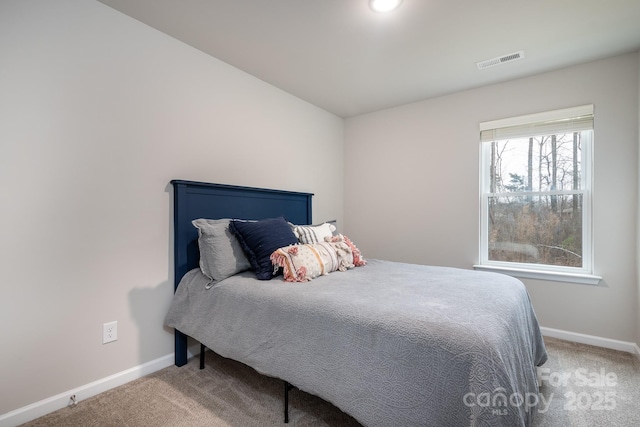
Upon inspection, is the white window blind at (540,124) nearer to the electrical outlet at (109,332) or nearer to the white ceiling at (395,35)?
the white ceiling at (395,35)

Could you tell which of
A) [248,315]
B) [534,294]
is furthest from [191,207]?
[534,294]

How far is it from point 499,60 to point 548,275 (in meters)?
1.94

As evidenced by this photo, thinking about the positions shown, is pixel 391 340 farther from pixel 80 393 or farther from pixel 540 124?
pixel 540 124

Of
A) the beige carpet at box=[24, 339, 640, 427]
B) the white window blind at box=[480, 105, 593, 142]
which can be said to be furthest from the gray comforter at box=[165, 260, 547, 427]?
the white window blind at box=[480, 105, 593, 142]

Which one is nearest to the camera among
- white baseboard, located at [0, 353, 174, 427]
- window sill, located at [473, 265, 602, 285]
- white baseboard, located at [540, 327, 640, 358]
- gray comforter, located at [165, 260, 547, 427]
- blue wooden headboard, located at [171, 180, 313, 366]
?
gray comforter, located at [165, 260, 547, 427]

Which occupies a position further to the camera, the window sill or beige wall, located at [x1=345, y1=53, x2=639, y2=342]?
the window sill

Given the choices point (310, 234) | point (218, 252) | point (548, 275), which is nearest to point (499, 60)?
point (548, 275)

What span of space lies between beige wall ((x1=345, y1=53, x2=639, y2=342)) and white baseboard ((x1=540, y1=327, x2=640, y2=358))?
0.12ft

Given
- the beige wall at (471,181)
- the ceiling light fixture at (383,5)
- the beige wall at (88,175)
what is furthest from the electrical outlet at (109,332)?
the beige wall at (471,181)

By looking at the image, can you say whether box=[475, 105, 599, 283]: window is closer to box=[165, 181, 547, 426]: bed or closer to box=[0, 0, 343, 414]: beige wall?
box=[165, 181, 547, 426]: bed

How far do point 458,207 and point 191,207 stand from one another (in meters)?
2.61

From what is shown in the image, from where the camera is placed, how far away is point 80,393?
172 cm

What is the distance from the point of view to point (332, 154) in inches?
151

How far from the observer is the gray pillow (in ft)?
6.50
